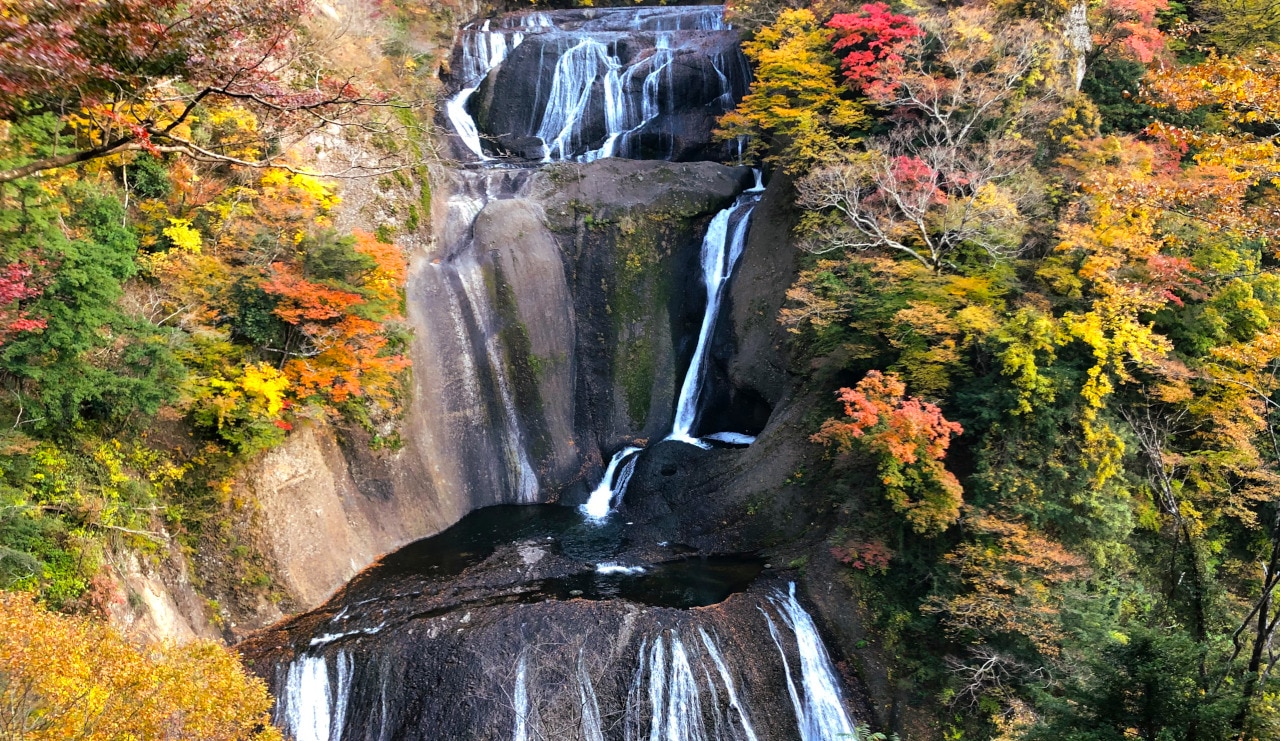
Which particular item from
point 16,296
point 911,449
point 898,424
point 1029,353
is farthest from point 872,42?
point 16,296

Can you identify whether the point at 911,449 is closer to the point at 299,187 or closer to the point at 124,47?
the point at 124,47

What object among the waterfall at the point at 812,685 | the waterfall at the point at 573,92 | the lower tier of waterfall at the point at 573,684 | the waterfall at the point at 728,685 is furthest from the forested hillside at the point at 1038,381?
the waterfall at the point at 573,92

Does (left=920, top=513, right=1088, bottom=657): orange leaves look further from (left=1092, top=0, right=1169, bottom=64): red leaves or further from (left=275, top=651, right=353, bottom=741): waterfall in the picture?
(left=1092, top=0, right=1169, bottom=64): red leaves

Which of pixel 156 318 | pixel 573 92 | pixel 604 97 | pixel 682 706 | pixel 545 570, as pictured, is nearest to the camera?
pixel 682 706

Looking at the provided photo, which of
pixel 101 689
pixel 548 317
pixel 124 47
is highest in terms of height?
pixel 124 47

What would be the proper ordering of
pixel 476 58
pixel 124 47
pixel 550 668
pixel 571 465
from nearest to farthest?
pixel 124 47
pixel 550 668
pixel 571 465
pixel 476 58

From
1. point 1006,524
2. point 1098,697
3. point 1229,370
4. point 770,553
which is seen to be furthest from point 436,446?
point 1229,370
